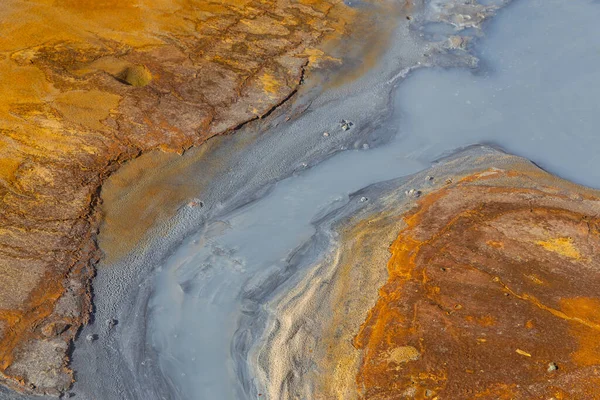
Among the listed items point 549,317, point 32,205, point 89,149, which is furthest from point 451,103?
point 32,205

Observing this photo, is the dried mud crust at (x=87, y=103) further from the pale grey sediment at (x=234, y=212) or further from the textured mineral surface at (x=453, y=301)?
the textured mineral surface at (x=453, y=301)

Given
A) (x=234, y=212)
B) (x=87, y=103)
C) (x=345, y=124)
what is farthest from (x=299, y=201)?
(x=87, y=103)

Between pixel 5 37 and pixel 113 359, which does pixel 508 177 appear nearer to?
pixel 113 359

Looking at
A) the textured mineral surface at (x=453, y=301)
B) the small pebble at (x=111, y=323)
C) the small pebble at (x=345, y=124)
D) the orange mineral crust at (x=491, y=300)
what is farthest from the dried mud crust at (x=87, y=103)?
the orange mineral crust at (x=491, y=300)

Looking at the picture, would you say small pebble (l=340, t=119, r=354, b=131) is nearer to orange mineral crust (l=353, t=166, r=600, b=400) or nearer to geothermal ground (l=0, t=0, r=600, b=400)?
geothermal ground (l=0, t=0, r=600, b=400)

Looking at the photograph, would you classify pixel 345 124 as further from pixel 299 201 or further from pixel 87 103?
pixel 87 103
